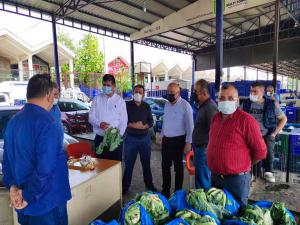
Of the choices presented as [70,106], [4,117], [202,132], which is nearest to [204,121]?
[202,132]

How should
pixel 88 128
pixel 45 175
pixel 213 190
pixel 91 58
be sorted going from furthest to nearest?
pixel 91 58 < pixel 88 128 < pixel 213 190 < pixel 45 175

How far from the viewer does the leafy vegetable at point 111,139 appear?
11.0ft

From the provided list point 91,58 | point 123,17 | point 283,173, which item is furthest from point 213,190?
point 91,58

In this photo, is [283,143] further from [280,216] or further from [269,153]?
[280,216]

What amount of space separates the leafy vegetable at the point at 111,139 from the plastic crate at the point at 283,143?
111 inches

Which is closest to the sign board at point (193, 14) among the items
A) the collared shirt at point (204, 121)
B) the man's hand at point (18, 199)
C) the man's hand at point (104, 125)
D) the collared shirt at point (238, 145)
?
the collared shirt at point (204, 121)

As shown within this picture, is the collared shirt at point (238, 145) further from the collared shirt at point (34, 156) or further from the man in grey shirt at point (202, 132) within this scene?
A: the collared shirt at point (34, 156)

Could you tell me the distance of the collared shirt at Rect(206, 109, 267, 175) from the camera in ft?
7.11

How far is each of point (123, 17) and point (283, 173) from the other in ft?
29.6

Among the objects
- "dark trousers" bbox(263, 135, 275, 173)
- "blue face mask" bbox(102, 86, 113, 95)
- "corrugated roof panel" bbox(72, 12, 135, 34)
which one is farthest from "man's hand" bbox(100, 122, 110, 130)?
"corrugated roof panel" bbox(72, 12, 135, 34)

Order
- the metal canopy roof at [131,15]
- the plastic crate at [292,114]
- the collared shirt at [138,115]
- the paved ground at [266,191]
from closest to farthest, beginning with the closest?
the paved ground at [266,191]
the collared shirt at [138,115]
the plastic crate at [292,114]
the metal canopy roof at [131,15]

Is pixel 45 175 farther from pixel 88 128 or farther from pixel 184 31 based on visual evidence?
pixel 184 31

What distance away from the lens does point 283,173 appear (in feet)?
14.8

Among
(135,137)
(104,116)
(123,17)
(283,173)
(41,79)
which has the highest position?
(123,17)
